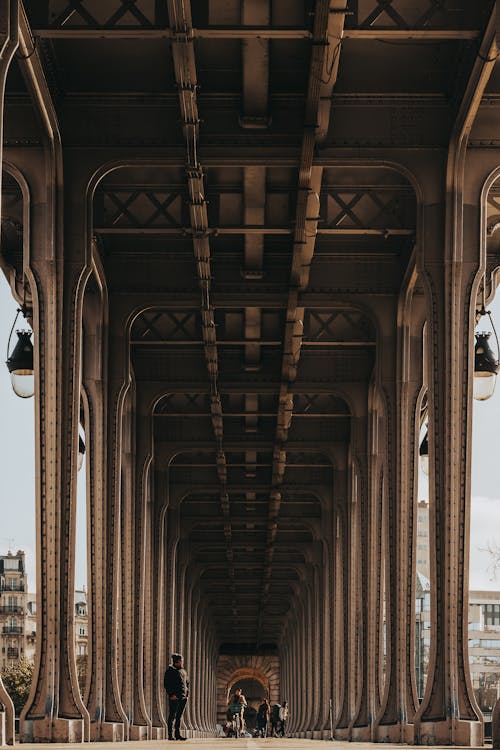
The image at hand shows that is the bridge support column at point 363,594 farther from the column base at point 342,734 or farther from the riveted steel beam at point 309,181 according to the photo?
the riveted steel beam at point 309,181

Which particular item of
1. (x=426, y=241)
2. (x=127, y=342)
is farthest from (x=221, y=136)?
(x=127, y=342)

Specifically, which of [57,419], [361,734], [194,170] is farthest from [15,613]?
[194,170]

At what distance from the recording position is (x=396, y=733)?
1201 inches

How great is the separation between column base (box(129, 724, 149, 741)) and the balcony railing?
122 m

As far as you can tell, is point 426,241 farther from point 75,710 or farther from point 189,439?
point 189,439

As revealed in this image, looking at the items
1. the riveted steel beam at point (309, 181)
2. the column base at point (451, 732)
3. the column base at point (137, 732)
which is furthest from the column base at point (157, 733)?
the column base at point (451, 732)

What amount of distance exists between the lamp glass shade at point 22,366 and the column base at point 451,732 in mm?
9535

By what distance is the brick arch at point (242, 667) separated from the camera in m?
127

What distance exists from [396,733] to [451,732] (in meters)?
8.40

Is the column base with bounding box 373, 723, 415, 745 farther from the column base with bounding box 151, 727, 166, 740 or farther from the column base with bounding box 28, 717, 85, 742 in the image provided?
the column base with bounding box 28, 717, 85, 742

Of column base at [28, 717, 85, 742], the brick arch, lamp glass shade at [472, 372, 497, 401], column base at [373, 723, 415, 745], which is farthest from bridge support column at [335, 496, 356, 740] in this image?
the brick arch

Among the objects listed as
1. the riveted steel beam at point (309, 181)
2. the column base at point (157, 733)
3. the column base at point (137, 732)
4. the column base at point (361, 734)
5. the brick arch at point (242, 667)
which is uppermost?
the riveted steel beam at point (309, 181)

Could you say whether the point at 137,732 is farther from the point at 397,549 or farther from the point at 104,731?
the point at 397,549

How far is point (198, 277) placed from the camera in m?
30.7
